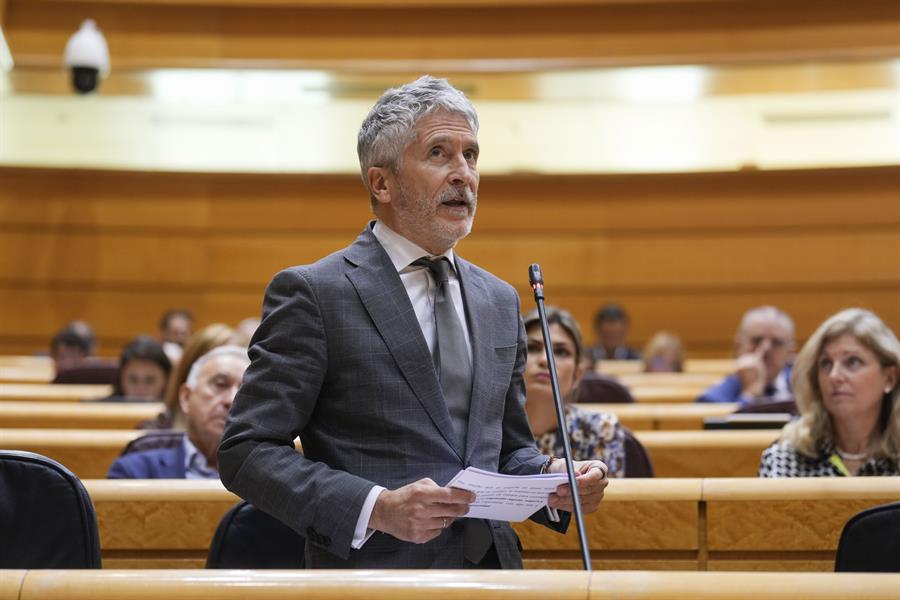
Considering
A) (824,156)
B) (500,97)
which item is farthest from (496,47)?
(824,156)

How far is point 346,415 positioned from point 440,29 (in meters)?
6.94

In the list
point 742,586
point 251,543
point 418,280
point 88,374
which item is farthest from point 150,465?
point 88,374

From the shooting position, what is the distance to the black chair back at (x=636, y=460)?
10.3 feet

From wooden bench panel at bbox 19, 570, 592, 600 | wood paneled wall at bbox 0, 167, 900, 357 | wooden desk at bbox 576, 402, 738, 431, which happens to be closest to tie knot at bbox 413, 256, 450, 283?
wooden bench panel at bbox 19, 570, 592, 600

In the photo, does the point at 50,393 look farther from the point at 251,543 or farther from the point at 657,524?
the point at 657,524

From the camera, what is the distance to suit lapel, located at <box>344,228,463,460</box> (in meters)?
1.64

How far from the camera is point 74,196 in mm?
8125

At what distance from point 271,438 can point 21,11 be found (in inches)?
302

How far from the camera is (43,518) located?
5.92 ft

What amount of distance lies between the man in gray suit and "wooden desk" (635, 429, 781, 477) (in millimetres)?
1628

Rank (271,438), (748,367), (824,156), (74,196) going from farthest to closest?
(74,196) < (824,156) < (748,367) < (271,438)

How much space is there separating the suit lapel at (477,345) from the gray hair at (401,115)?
7.8 inches

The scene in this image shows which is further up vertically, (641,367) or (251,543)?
(641,367)

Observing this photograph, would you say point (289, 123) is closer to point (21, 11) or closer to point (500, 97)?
point (500, 97)
